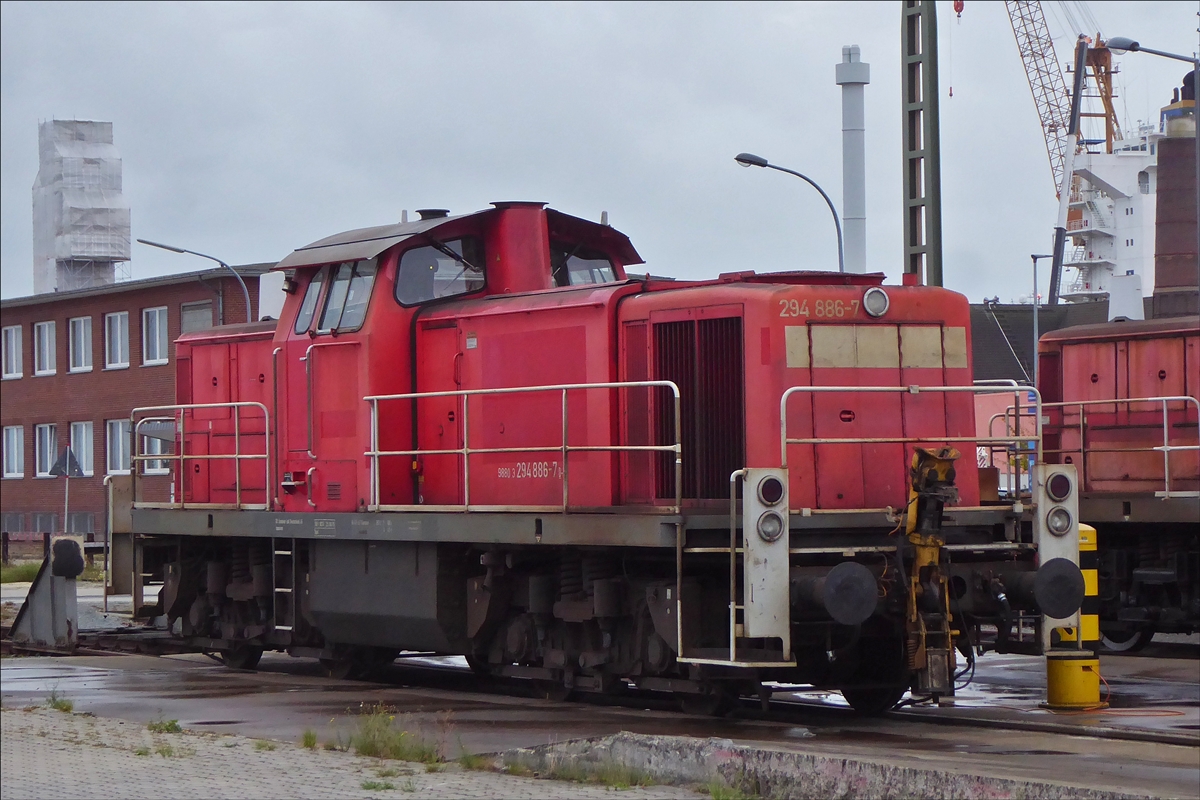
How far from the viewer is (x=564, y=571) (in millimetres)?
11617

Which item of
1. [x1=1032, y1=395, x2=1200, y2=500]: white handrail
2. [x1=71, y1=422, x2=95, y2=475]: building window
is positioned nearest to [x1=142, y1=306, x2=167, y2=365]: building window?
[x1=71, y1=422, x2=95, y2=475]: building window

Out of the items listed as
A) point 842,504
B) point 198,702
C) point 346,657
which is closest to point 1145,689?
point 842,504

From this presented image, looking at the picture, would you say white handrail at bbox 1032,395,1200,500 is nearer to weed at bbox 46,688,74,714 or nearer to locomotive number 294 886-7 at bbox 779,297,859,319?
locomotive number 294 886-7 at bbox 779,297,859,319

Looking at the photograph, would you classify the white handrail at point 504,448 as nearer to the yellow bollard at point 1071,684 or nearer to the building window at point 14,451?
the yellow bollard at point 1071,684

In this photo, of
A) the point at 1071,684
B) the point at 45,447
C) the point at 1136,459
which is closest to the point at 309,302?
the point at 1071,684

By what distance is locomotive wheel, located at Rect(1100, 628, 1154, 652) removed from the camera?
54.9 ft

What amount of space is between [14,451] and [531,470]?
124 feet

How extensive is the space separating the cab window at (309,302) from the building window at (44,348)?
32.0 meters

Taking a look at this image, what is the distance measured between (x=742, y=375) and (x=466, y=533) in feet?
8.48

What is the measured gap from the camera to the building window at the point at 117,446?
4119 cm

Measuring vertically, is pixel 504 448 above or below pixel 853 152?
below

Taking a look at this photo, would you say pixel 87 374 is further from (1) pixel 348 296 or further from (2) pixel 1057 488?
(2) pixel 1057 488

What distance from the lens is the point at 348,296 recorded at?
13359mm

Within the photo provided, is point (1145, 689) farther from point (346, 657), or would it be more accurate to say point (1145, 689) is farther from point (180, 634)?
point (180, 634)
